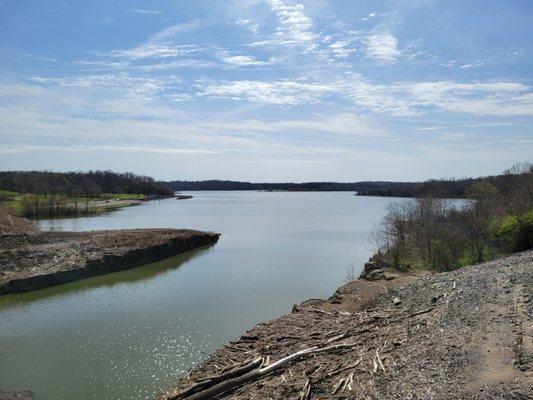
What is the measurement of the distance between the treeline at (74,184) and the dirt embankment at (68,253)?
65327mm

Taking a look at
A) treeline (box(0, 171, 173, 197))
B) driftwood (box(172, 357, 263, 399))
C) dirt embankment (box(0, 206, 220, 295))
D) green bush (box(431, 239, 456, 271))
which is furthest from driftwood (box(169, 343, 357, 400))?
treeline (box(0, 171, 173, 197))

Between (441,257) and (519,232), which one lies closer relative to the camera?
(519,232)

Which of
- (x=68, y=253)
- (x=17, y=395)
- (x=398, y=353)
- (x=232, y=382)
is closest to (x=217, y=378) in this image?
(x=232, y=382)

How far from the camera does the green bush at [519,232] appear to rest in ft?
76.6

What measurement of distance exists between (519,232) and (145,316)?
64.2 ft

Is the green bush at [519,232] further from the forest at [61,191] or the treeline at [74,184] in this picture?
the treeline at [74,184]

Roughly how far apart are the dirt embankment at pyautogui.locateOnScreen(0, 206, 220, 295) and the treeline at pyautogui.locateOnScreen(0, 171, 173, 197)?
65.3 meters

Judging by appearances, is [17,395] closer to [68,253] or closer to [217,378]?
[217,378]

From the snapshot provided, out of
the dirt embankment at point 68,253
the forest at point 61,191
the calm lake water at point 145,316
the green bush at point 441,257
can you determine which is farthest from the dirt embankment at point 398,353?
the forest at point 61,191

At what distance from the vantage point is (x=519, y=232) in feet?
77.7

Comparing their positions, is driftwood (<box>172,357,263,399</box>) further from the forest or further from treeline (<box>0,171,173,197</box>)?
treeline (<box>0,171,173,197</box>)

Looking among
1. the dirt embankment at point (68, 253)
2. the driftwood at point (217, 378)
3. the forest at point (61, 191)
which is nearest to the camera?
the driftwood at point (217, 378)

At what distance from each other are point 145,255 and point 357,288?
20671mm

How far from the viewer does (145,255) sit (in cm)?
3506
